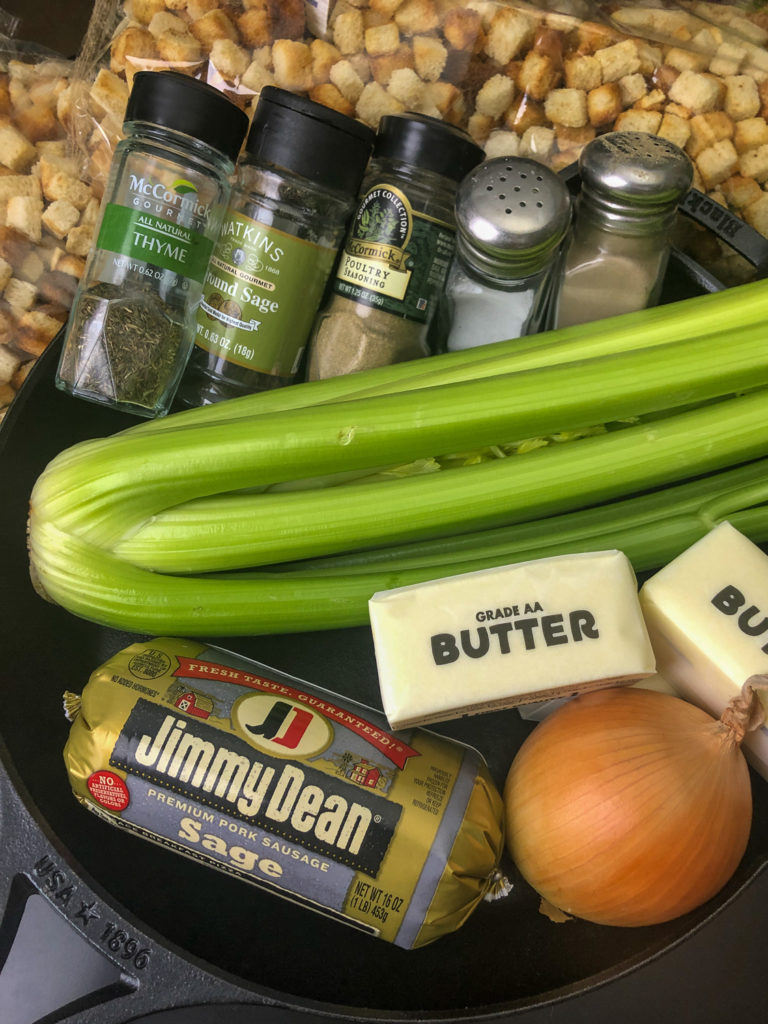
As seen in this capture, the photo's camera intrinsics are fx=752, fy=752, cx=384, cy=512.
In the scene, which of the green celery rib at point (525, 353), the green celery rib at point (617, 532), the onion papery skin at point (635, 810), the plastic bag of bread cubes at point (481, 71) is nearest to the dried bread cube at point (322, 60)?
the plastic bag of bread cubes at point (481, 71)

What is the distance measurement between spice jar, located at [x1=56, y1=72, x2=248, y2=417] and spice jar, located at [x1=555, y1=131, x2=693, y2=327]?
47 cm

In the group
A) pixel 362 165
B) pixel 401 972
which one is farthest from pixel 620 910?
pixel 362 165

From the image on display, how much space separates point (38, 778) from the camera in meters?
0.99

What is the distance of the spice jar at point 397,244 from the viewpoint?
38.1 inches

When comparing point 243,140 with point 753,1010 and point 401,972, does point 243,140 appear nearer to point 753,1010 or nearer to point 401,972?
point 401,972

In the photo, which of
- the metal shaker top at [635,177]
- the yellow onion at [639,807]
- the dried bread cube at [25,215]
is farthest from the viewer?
the dried bread cube at [25,215]

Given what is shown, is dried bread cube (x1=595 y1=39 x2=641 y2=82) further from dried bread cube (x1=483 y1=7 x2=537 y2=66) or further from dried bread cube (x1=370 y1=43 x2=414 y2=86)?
dried bread cube (x1=370 y1=43 x2=414 y2=86)

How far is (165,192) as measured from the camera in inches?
37.8

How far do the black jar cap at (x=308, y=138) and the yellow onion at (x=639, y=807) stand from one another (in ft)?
2.44

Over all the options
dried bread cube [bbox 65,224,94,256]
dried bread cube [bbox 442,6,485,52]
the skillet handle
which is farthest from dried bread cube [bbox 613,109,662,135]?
the skillet handle

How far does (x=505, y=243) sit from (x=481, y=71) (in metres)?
0.35

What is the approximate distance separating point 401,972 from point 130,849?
388 mm

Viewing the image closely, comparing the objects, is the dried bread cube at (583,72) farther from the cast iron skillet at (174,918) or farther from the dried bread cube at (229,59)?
the dried bread cube at (229,59)

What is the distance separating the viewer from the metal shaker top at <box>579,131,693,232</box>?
2.97 ft
